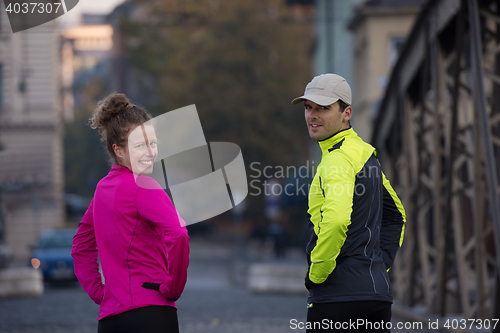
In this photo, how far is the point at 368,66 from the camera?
2753 centimetres

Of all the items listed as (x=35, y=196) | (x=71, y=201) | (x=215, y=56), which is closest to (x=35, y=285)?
(x=35, y=196)

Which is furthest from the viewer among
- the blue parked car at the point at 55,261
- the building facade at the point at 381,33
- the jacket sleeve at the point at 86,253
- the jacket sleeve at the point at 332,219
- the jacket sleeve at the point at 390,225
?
the building facade at the point at 381,33

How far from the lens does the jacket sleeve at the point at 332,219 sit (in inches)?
127

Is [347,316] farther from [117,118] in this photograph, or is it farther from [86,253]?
[117,118]

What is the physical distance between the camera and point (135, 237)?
3.12 m

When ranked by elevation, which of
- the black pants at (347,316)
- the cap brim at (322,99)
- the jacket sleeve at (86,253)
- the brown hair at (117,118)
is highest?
the cap brim at (322,99)

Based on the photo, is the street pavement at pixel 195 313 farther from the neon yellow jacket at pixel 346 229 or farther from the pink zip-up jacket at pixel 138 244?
the pink zip-up jacket at pixel 138 244

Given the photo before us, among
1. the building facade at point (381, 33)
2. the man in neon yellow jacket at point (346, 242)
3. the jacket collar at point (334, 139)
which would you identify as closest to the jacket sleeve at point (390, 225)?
the man in neon yellow jacket at point (346, 242)

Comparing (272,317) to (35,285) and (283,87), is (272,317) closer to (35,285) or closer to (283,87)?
(35,285)

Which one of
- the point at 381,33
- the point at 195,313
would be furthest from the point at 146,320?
the point at 381,33

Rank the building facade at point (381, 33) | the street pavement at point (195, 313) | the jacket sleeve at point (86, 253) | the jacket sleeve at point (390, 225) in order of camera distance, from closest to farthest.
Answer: the jacket sleeve at point (86, 253) < the jacket sleeve at point (390, 225) < the street pavement at point (195, 313) < the building facade at point (381, 33)

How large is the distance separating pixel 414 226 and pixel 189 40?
34686 mm

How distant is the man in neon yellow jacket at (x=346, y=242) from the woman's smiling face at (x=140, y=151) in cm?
76

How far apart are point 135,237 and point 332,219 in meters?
0.85
